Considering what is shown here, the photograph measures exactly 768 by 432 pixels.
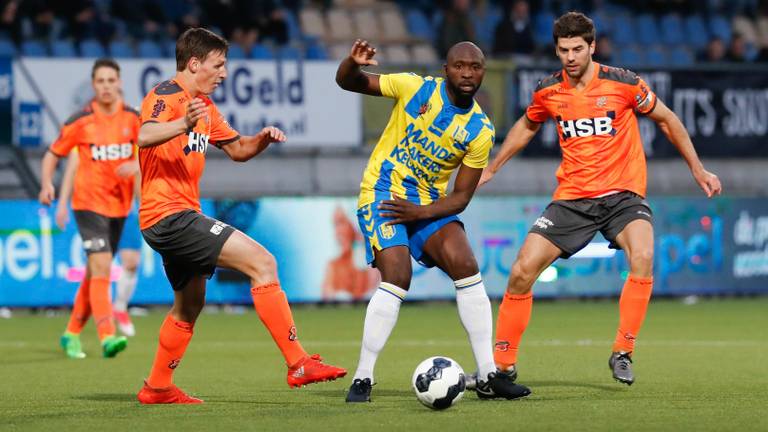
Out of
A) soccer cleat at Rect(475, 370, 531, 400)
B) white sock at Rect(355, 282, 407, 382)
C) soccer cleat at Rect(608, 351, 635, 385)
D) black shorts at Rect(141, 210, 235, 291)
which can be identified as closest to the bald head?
white sock at Rect(355, 282, 407, 382)

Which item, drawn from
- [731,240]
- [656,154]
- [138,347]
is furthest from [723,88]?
[138,347]

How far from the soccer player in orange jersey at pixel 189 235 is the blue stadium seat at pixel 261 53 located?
10861 millimetres

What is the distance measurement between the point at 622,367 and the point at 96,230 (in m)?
4.91

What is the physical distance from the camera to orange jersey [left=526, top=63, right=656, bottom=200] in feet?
28.6

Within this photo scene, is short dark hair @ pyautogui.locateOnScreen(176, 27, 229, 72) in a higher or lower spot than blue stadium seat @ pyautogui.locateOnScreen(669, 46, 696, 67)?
higher

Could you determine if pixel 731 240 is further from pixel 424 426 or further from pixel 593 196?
pixel 424 426

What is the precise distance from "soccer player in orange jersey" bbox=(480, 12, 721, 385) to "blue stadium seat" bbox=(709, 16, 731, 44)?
50.0 ft

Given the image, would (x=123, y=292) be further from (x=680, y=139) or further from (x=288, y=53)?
(x=680, y=139)

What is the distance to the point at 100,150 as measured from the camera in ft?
38.5

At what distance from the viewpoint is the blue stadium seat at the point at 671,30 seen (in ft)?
76.2

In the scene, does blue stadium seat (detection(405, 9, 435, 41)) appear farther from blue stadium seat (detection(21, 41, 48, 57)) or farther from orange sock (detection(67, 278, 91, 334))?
orange sock (detection(67, 278, 91, 334))

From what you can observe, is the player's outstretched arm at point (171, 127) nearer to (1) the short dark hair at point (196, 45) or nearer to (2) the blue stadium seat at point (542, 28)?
(1) the short dark hair at point (196, 45)

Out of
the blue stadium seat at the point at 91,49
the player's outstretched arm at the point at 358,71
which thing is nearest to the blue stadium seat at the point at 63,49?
the blue stadium seat at the point at 91,49

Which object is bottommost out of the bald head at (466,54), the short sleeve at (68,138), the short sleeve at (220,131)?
the short sleeve at (68,138)
